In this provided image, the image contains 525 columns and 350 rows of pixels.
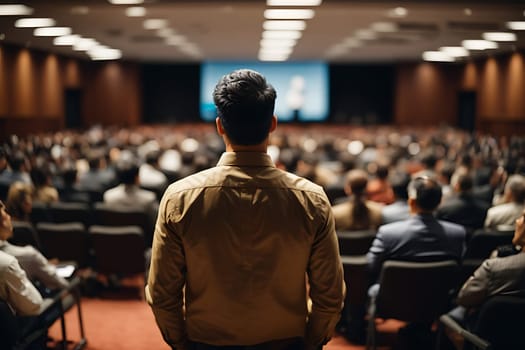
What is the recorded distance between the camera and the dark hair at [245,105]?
1869 millimetres

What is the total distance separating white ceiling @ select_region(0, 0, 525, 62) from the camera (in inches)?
360

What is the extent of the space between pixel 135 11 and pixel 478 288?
31.2ft

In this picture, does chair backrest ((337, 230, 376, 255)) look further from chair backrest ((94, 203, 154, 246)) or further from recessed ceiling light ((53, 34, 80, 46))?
recessed ceiling light ((53, 34, 80, 46))

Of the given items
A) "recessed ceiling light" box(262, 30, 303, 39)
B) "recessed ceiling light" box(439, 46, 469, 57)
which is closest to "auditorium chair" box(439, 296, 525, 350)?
"recessed ceiling light" box(262, 30, 303, 39)

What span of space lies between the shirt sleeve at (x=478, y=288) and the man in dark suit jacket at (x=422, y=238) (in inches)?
25.2

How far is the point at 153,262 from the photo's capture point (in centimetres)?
A: 195

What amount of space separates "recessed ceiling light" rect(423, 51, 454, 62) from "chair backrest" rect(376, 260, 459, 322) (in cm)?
1802

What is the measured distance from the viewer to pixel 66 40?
16297 millimetres

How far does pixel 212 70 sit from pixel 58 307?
2272 cm

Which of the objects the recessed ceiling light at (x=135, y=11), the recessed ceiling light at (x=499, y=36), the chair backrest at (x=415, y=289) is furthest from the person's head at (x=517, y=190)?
the recessed ceiling light at (x=499, y=36)

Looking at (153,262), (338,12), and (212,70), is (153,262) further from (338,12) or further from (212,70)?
(212,70)

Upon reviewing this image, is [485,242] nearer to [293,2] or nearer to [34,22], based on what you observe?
[293,2]

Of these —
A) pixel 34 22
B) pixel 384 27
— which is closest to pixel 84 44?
pixel 34 22

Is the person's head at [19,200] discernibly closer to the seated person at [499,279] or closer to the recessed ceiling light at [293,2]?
the seated person at [499,279]
